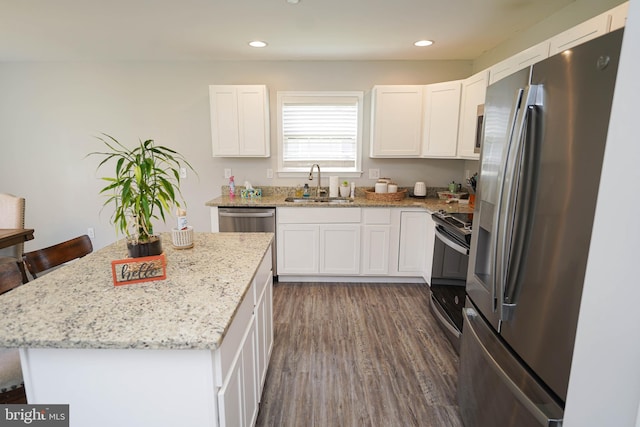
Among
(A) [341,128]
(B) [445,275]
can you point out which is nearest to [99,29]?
(A) [341,128]

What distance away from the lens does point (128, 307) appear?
3.66 feet

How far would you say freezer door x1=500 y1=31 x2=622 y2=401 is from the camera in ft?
2.85

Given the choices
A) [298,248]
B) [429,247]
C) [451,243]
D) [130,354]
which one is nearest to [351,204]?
[298,248]

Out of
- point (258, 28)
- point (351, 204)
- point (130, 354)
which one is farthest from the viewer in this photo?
point (351, 204)

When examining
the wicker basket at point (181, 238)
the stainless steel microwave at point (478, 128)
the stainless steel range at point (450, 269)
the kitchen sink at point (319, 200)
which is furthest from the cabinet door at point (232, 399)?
the stainless steel microwave at point (478, 128)

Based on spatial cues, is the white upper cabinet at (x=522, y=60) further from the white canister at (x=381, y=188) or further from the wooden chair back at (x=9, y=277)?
the wooden chair back at (x=9, y=277)

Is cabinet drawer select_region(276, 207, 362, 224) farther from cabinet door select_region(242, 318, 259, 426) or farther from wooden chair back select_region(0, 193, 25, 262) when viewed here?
wooden chair back select_region(0, 193, 25, 262)

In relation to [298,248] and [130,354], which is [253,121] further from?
[130,354]

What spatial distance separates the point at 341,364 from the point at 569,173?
1776mm

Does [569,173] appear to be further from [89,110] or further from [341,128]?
[89,110]

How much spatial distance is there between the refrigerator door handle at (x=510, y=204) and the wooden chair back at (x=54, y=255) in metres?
2.24

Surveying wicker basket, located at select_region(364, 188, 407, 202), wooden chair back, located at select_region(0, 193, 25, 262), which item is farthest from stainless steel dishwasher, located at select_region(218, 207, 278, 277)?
wooden chair back, located at select_region(0, 193, 25, 262)

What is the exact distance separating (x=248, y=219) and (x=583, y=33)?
9.60 ft

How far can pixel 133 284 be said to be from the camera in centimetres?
132
